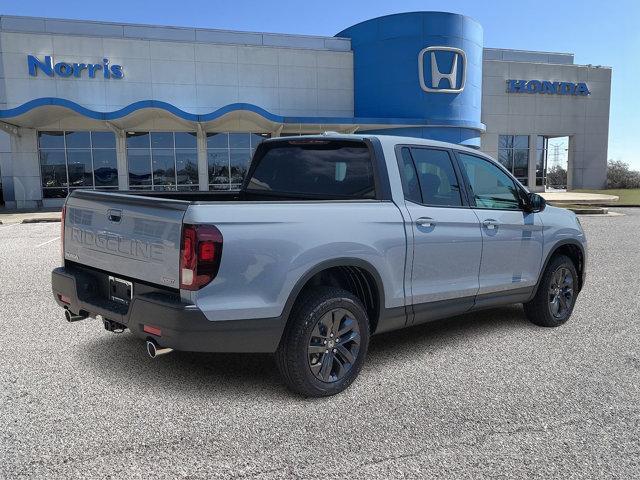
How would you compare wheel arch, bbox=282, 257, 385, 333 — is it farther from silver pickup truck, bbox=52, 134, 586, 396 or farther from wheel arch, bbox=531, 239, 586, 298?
wheel arch, bbox=531, 239, 586, 298

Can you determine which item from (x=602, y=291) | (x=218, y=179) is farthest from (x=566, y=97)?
(x=602, y=291)

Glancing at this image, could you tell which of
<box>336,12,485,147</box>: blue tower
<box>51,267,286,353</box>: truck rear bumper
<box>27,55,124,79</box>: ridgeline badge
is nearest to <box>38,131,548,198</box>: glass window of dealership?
<box>27,55,124,79</box>: ridgeline badge

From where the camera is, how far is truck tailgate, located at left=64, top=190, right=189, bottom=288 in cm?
324

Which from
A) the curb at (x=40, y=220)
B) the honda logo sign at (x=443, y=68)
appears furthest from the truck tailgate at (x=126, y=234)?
the honda logo sign at (x=443, y=68)

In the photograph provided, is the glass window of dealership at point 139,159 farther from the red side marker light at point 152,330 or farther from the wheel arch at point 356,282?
the red side marker light at point 152,330

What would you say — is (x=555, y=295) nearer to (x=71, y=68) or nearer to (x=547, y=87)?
(x=71, y=68)

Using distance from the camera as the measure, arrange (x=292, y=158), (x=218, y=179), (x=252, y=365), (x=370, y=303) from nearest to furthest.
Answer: (x=370, y=303), (x=252, y=365), (x=292, y=158), (x=218, y=179)

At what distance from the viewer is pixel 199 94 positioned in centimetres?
2689

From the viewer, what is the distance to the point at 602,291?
24.1 ft

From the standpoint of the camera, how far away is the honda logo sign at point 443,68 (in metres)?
27.8

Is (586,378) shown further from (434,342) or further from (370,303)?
(370,303)

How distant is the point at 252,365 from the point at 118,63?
81.8 ft

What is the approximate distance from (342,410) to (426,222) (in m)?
1.59

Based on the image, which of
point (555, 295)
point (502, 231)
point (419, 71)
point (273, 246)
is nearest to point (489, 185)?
point (502, 231)
